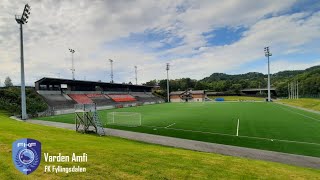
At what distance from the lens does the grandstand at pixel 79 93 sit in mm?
60438

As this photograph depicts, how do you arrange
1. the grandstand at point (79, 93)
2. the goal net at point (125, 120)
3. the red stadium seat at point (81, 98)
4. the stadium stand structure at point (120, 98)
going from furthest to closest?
the stadium stand structure at point (120, 98)
the red stadium seat at point (81, 98)
the grandstand at point (79, 93)
the goal net at point (125, 120)

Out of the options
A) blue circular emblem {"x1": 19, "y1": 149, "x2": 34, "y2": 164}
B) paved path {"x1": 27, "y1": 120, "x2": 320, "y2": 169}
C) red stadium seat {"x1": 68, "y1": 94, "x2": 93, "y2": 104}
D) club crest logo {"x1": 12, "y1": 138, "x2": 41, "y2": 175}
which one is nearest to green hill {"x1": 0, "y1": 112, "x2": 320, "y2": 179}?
club crest logo {"x1": 12, "y1": 138, "x2": 41, "y2": 175}

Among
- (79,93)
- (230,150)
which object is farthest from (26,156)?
(79,93)

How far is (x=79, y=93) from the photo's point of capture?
74688 millimetres

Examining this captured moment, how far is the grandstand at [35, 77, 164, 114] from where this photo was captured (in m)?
60.4

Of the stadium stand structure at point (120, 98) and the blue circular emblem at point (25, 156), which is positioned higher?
the blue circular emblem at point (25, 156)

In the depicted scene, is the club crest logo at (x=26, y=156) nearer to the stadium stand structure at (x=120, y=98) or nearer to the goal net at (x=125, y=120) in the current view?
the goal net at (x=125, y=120)

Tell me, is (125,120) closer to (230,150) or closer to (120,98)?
(230,150)

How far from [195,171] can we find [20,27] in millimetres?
37132

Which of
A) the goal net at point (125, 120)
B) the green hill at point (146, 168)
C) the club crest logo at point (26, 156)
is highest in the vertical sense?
the club crest logo at point (26, 156)

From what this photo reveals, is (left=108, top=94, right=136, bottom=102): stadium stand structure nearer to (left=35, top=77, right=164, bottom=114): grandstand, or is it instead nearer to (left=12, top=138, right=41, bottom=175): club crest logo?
(left=35, top=77, right=164, bottom=114): grandstand

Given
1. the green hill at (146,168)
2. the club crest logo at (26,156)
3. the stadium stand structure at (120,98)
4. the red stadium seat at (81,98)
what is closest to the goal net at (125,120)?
the green hill at (146,168)

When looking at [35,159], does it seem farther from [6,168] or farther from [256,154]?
[256,154]

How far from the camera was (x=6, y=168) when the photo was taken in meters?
7.63
